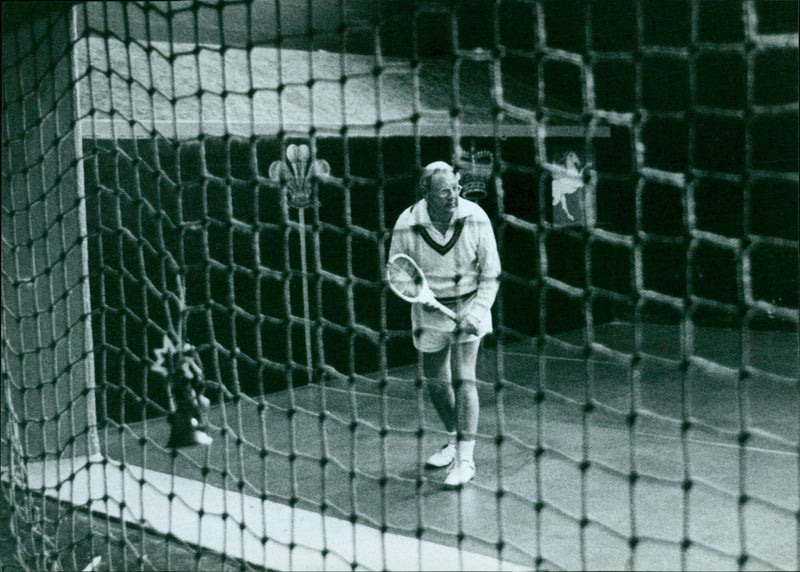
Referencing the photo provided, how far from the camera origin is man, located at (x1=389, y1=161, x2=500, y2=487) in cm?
381

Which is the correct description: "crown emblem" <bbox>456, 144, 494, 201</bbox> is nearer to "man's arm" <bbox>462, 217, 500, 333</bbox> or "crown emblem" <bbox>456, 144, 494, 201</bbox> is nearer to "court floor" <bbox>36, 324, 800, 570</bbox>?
"court floor" <bbox>36, 324, 800, 570</bbox>

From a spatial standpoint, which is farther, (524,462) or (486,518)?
(524,462)

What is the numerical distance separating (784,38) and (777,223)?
697cm

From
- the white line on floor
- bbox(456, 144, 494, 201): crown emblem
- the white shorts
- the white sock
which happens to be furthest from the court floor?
bbox(456, 144, 494, 201): crown emblem

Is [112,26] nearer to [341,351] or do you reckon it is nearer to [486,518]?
[341,351]

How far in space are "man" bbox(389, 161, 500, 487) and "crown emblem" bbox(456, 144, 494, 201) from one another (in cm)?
354

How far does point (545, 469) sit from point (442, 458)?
47 centimetres

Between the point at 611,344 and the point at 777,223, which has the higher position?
the point at 777,223

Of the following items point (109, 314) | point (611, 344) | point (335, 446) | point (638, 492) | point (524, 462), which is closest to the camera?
point (638, 492)

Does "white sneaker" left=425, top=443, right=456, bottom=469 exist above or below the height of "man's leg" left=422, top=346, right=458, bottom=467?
below

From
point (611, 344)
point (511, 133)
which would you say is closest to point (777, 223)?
point (611, 344)

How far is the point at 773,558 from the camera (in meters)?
3.10

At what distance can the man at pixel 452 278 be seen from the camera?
3.81 metres

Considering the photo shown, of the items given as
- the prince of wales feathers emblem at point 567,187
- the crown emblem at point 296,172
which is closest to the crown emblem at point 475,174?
the prince of wales feathers emblem at point 567,187
